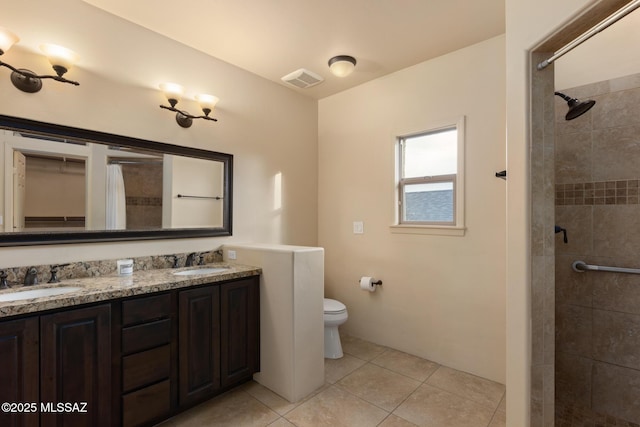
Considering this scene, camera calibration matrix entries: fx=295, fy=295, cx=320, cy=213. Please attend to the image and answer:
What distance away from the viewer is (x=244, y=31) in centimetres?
221

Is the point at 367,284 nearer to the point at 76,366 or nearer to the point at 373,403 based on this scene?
the point at 373,403

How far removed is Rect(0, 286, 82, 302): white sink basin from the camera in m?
1.46

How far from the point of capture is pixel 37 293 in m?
1.59

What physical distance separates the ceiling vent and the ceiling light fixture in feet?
0.62

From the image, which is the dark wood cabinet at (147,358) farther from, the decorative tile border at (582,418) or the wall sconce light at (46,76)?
the decorative tile border at (582,418)

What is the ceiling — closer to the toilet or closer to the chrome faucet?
the chrome faucet

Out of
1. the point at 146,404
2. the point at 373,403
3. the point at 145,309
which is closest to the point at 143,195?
the point at 145,309

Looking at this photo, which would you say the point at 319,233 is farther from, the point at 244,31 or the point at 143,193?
the point at 244,31

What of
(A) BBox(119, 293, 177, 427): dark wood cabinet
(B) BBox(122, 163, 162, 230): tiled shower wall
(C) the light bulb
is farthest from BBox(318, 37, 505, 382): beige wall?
(C) the light bulb

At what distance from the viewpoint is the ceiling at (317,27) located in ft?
6.38

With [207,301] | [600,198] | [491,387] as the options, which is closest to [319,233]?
[207,301]

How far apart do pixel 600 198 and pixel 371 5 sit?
1905 mm

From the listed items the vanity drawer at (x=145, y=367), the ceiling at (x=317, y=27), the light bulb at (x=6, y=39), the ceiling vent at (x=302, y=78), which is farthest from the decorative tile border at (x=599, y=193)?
the light bulb at (x=6, y=39)

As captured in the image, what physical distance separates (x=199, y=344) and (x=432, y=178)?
227cm
